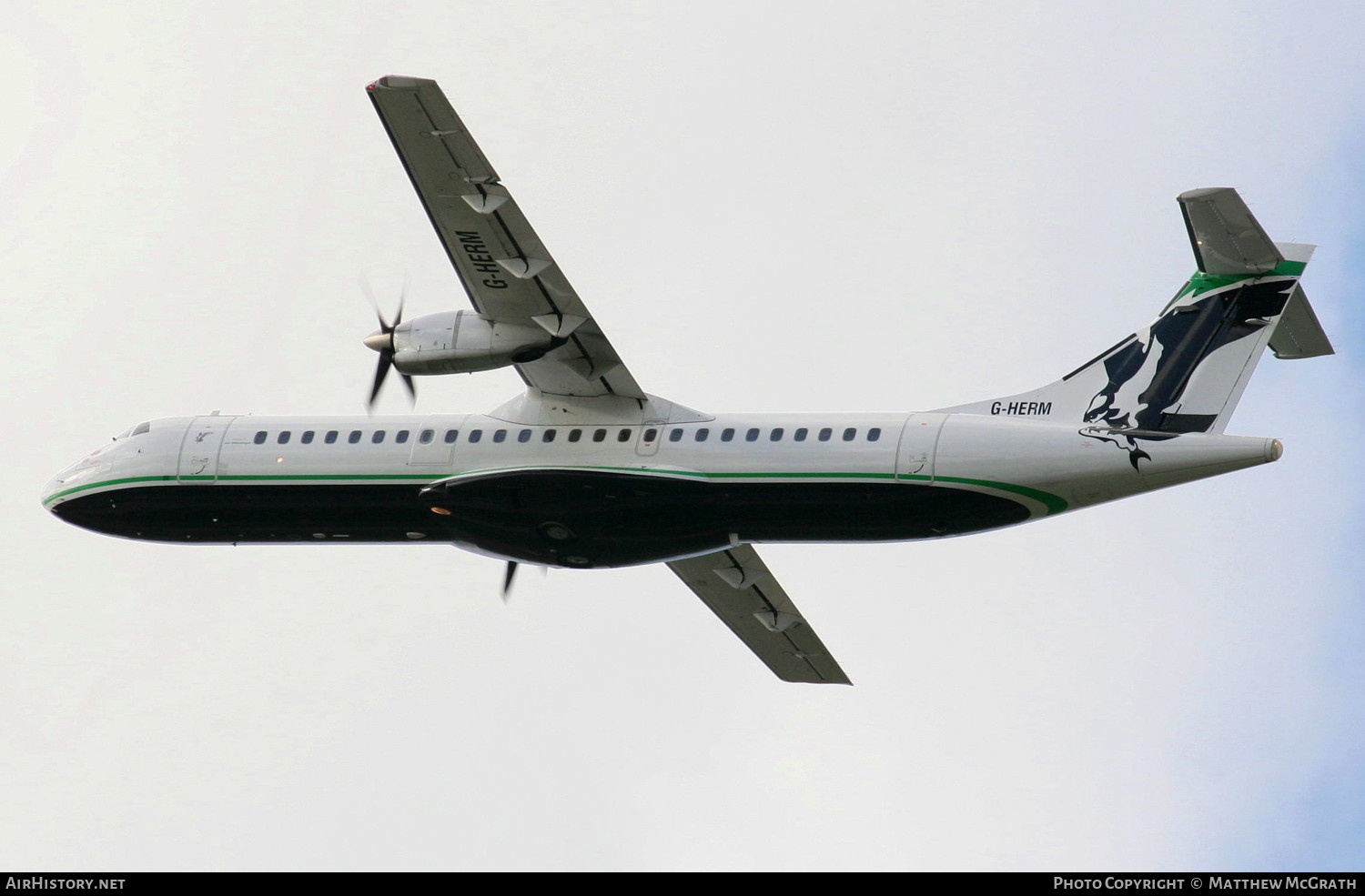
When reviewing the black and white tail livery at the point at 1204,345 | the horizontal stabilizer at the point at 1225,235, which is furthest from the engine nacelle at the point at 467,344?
the horizontal stabilizer at the point at 1225,235

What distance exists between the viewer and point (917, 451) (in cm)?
3547

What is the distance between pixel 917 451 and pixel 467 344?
737cm

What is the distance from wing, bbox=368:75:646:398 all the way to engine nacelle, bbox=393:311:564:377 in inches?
8.2

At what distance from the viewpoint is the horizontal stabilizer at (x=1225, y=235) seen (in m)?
34.2

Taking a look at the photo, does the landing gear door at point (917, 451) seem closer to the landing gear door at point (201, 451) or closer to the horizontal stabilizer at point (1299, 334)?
the horizontal stabilizer at point (1299, 334)

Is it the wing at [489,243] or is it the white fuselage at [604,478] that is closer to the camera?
the wing at [489,243]

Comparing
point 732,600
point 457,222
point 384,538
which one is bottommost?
point 732,600

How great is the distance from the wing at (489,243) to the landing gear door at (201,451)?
5.67m

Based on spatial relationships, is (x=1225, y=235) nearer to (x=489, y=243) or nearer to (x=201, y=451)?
(x=489, y=243)

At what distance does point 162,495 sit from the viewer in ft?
130

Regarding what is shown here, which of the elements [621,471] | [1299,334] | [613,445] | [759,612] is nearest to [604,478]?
[621,471]
